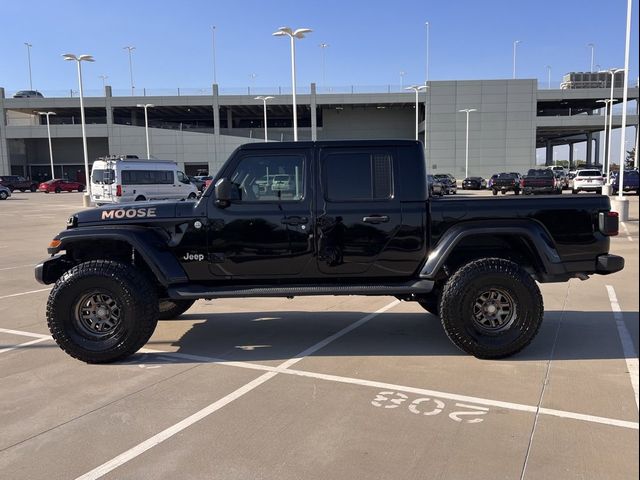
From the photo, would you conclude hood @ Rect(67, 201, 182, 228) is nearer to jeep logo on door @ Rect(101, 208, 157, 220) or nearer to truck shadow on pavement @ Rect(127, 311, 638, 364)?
jeep logo on door @ Rect(101, 208, 157, 220)

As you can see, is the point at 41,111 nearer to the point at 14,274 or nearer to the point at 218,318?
the point at 14,274

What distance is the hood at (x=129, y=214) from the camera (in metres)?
5.41

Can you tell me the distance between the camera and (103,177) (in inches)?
1180

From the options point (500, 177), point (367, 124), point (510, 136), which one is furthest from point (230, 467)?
point (367, 124)

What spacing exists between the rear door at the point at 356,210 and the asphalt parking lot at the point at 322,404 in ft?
3.13

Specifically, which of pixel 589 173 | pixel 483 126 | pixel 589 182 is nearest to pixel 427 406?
pixel 589 182

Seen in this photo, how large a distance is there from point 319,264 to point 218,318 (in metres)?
2.28

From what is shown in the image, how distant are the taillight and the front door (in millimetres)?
2839

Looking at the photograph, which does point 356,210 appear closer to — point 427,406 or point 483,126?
point 427,406

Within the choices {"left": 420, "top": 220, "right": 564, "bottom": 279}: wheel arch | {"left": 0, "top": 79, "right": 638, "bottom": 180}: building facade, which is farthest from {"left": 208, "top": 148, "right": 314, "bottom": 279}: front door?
{"left": 0, "top": 79, "right": 638, "bottom": 180}: building facade

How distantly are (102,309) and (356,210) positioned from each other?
8.80ft

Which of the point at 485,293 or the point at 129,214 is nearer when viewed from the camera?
the point at 485,293

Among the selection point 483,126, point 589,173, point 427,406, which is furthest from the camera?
point 483,126

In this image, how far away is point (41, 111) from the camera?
253 ft
